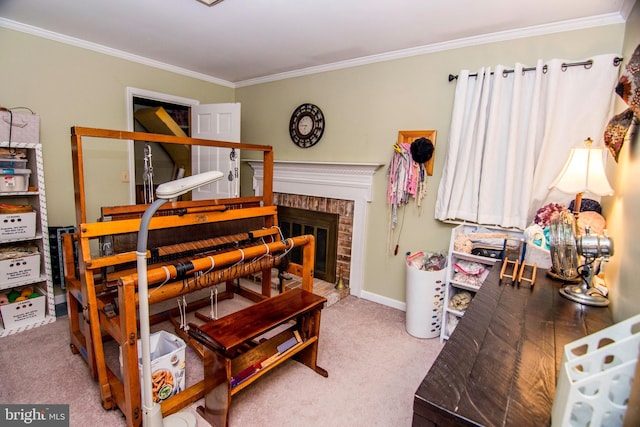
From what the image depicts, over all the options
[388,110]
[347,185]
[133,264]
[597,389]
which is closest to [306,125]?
[347,185]

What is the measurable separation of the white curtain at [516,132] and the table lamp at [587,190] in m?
0.59

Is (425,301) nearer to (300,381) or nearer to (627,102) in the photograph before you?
(300,381)

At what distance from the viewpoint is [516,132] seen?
7.79ft

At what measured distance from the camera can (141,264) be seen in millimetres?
1225

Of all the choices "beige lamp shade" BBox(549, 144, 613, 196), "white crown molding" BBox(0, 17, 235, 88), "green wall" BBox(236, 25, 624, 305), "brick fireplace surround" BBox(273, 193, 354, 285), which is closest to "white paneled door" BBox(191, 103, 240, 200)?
"white crown molding" BBox(0, 17, 235, 88)

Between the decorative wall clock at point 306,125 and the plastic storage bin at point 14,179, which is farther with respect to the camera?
the decorative wall clock at point 306,125

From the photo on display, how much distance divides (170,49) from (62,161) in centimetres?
144

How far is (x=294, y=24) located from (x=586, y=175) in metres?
2.14

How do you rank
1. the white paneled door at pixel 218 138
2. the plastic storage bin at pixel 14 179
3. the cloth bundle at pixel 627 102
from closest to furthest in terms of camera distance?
the cloth bundle at pixel 627 102 < the plastic storage bin at pixel 14 179 < the white paneled door at pixel 218 138

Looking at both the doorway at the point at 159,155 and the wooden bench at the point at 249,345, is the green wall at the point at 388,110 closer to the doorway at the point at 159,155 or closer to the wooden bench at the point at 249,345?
the wooden bench at the point at 249,345

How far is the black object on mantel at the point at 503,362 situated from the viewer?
2.50ft

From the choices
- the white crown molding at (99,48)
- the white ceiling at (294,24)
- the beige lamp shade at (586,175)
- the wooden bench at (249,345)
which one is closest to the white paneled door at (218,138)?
the white crown molding at (99,48)

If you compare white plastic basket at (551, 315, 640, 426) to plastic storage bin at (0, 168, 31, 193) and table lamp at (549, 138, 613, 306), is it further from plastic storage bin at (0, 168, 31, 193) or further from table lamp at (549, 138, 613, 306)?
plastic storage bin at (0, 168, 31, 193)

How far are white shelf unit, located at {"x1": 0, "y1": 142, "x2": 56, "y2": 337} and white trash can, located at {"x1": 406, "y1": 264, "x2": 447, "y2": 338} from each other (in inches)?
118
